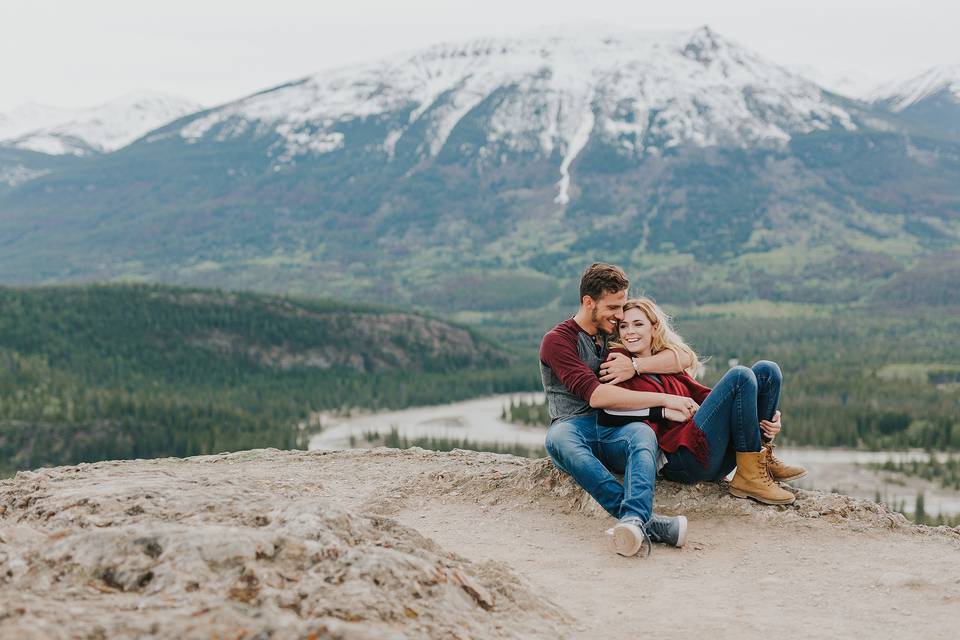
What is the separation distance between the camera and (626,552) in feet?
49.1

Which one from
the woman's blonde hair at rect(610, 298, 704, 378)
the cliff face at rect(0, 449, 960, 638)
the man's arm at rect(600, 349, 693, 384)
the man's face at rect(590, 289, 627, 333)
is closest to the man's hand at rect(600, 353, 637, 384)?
the man's arm at rect(600, 349, 693, 384)

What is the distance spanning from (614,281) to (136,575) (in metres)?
9.69

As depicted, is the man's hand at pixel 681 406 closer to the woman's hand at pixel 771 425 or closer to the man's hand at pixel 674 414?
the man's hand at pixel 674 414

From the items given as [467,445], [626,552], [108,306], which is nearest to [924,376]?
[467,445]

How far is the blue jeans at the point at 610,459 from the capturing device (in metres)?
15.5

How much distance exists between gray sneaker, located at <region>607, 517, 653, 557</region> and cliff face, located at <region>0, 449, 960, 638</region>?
Answer: 0.22 metres

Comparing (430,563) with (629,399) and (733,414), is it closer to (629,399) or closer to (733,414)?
(629,399)

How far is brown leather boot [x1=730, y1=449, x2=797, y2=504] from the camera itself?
17.0m

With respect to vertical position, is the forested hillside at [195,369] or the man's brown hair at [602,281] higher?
the man's brown hair at [602,281]

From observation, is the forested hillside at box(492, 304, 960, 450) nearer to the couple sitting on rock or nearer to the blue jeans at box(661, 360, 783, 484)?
the couple sitting on rock

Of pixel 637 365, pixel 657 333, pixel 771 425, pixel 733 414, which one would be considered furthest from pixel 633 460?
pixel 771 425

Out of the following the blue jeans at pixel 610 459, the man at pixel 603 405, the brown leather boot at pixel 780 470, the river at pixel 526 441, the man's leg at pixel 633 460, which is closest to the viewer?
the man's leg at pixel 633 460

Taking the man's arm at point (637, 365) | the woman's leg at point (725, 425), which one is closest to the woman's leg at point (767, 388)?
the woman's leg at point (725, 425)

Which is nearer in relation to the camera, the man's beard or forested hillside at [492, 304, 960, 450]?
the man's beard
